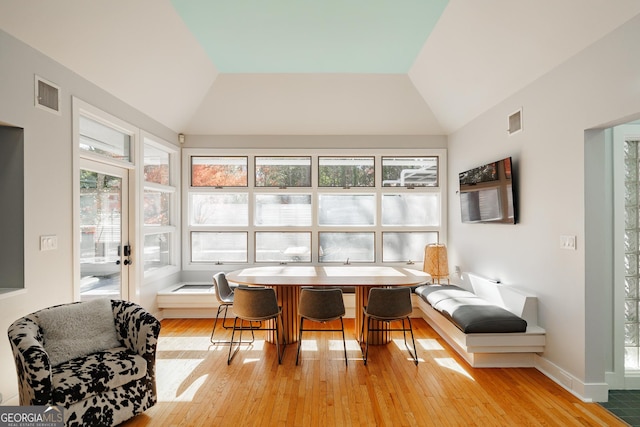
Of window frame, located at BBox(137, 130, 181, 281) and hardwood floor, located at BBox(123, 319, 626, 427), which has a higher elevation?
window frame, located at BBox(137, 130, 181, 281)

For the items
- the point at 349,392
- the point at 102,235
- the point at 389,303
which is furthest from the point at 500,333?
the point at 102,235

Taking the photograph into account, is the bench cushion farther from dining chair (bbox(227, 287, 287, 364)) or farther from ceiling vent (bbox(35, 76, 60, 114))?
ceiling vent (bbox(35, 76, 60, 114))

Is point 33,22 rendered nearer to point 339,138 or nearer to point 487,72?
point 339,138

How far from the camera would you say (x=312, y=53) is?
4.02m

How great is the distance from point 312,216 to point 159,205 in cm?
236

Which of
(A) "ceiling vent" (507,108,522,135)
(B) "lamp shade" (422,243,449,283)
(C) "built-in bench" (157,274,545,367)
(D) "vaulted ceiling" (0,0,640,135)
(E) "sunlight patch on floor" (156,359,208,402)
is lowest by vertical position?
(E) "sunlight patch on floor" (156,359,208,402)

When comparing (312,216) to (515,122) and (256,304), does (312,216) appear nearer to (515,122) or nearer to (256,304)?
(256,304)

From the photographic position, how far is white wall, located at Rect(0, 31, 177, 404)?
244cm

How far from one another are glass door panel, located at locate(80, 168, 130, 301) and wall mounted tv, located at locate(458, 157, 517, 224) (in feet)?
14.5

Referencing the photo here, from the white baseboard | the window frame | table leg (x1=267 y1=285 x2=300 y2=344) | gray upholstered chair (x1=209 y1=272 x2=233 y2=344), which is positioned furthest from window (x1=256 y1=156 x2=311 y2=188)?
the white baseboard

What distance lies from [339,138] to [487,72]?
2.36 m

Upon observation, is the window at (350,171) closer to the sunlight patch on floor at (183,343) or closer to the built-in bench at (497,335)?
the built-in bench at (497,335)

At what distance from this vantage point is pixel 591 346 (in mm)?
2646

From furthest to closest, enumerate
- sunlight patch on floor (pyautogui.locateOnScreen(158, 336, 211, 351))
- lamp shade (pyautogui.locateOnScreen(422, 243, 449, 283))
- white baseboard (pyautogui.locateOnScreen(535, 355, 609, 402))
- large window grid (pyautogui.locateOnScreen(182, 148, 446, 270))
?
large window grid (pyautogui.locateOnScreen(182, 148, 446, 270)), lamp shade (pyautogui.locateOnScreen(422, 243, 449, 283)), sunlight patch on floor (pyautogui.locateOnScreen(158, 336, 211, 351)), white baseboard (pyautogui.locateOnScreen(535, 355, 609, 402))
